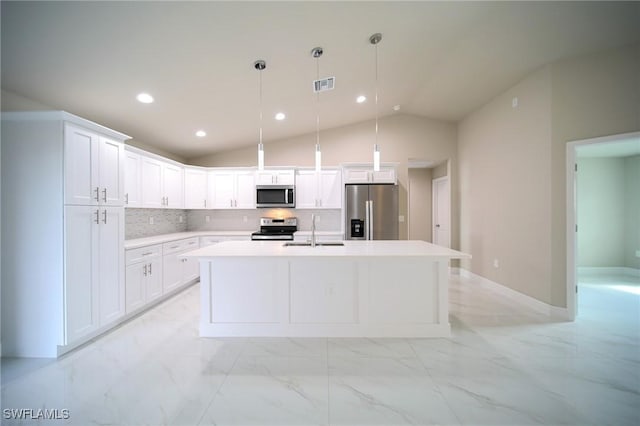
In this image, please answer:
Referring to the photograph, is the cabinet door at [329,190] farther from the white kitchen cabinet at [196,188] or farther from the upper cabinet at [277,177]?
the white kitchen cabinet at [196,188]

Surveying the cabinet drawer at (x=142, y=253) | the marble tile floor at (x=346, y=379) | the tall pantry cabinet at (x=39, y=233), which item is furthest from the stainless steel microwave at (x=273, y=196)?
the tall pantry cabinet at (x=39, y=233)

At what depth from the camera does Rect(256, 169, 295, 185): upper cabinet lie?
5090 millimetres

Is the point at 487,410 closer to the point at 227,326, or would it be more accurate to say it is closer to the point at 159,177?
the point at 227,326

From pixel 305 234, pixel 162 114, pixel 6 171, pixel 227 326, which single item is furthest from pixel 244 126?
pixel 227 326

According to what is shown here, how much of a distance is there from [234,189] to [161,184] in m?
1.27

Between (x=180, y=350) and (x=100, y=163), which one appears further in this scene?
(x=100, y=163)

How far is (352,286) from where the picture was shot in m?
2.75

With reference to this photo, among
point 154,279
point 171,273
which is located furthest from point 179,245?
point 154,279

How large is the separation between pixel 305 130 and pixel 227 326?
150 inches

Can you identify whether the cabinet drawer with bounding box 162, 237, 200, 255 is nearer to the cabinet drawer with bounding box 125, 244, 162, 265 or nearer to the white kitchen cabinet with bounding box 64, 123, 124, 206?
the cabinet drawer with bounding box 125, 244, 162, 265

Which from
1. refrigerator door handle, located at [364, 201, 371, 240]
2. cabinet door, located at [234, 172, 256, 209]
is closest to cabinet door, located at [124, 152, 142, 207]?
cabinet door, located at [234, 172, 256, 209]

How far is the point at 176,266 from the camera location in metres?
4.16

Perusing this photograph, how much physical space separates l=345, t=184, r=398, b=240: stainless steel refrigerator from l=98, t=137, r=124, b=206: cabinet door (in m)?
3.29

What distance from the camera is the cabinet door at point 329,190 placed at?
5.14m
